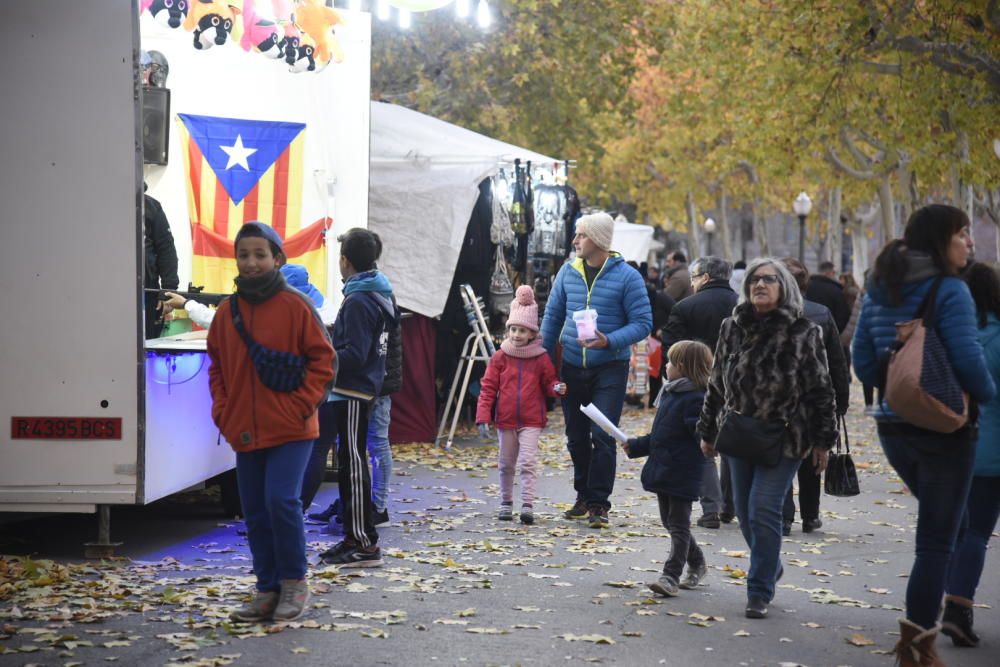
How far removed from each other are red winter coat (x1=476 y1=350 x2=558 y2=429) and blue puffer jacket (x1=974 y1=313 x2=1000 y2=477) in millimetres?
4366

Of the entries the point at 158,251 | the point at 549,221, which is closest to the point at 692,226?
the point at 549,221

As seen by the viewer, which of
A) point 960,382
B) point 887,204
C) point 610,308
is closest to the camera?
point 960,382

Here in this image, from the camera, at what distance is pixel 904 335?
6426 mm

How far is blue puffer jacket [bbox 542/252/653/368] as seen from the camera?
424 inches

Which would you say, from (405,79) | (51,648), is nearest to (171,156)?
(51,648)

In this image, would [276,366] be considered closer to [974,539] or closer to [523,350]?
[974,539]

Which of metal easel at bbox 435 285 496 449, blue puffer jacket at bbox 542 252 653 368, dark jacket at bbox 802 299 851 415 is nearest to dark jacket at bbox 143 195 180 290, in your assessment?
blue puffer jacket at bbox 542 252 653 368

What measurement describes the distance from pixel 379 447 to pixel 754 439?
3.48 m

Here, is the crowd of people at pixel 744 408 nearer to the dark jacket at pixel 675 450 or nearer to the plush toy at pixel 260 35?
the dark jacket at pixel 675 450

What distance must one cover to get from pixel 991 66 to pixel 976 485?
11187 millimetres

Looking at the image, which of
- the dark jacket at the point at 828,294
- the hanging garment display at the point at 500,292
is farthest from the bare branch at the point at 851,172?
the hanging garment display at the point at 500,292

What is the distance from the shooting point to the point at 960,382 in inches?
252

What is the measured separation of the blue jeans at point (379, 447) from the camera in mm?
10289

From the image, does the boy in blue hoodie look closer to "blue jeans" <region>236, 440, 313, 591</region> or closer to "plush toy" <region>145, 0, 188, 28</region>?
"blue jeans" <region>236, 440, 313, 591</region>
